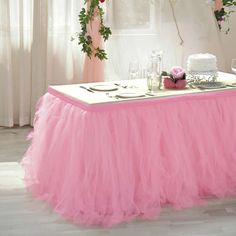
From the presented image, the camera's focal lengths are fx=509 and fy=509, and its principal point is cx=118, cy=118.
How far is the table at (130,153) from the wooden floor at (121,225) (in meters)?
0.06

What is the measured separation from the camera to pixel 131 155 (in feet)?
8.50

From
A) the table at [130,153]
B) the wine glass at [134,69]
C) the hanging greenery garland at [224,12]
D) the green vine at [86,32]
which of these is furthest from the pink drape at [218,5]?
the table at [130,153]

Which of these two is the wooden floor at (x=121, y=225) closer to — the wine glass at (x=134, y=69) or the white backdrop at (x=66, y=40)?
A: the wine glass at (x=134, y=69)

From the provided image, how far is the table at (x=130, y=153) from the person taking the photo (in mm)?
2508

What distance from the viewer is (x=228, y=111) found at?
9.41 ft

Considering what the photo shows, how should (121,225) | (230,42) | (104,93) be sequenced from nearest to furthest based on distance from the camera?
(121,225)
(104,93)
(230,42)

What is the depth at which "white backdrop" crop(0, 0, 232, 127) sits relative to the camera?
4125 millimetres

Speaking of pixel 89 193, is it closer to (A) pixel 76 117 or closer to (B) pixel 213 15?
(A) pixel 76 117

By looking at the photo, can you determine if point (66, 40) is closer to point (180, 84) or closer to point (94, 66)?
point (94, 66)

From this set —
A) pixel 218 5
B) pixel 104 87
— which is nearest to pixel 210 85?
pixel 104 87

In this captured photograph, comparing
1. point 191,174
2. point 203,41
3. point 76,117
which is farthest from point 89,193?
point 203,41

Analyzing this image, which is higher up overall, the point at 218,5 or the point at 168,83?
the point at 218,5

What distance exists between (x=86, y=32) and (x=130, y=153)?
1.73 meters

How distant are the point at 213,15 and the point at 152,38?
0.61 metres
